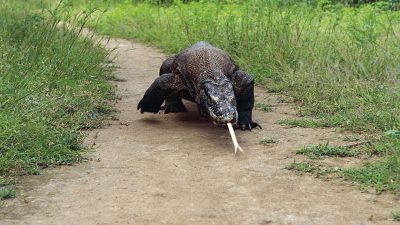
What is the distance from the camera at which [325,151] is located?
4121 mm

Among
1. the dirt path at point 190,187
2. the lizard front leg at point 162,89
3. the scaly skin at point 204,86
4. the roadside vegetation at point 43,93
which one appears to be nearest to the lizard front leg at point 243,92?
the scaly skin at point 204,86

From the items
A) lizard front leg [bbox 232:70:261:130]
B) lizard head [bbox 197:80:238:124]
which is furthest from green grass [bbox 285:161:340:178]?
lizard front leg [bbox 232:70:261:130]

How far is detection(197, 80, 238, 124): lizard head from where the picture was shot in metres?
4.49

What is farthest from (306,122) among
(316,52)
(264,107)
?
(316,52)

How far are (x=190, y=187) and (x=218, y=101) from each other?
126 cm

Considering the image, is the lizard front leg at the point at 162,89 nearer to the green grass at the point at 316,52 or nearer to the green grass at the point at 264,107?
the green grass at the point at 264,107

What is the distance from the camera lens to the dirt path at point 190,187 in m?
3.02

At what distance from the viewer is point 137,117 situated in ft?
18.1

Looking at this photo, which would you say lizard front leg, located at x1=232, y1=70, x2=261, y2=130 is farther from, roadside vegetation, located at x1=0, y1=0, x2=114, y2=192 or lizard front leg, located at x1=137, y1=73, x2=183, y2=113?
roadside vegetation, located at x1=0, y1=0, x2=114, y2=192

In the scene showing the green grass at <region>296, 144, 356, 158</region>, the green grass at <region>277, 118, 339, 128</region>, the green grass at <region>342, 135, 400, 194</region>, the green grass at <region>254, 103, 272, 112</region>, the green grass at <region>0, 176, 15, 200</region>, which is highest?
the green grass at <region>342, 135, 400, 194</region>

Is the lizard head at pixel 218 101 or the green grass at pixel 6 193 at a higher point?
the lizard head at pixel 218 101

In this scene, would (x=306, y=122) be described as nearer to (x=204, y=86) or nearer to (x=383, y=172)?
(x=204, y=86)

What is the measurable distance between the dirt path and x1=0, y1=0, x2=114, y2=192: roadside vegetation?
0.19 m

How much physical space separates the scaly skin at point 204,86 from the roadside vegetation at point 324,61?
443 mm
